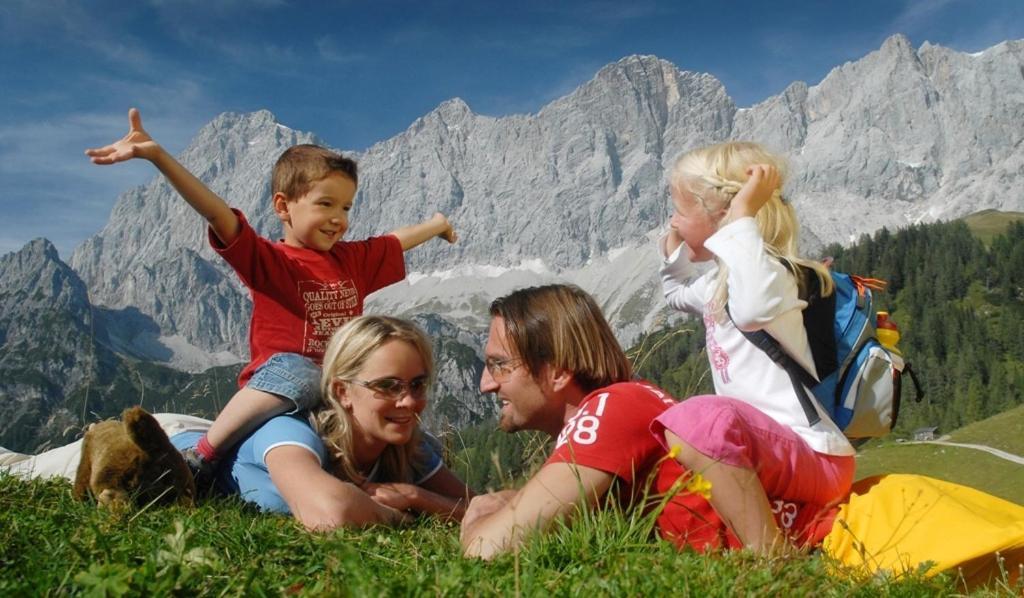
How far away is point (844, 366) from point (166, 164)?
16.1ft

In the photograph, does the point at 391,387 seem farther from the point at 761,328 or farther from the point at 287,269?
the point at 761,328

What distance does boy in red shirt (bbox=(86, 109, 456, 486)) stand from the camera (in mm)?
6168

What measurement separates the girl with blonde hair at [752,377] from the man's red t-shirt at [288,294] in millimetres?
3191

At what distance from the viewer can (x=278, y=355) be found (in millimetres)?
6480

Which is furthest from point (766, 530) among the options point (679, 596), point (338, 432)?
point (338, 432)

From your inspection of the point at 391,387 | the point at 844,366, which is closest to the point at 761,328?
the point at 844,366

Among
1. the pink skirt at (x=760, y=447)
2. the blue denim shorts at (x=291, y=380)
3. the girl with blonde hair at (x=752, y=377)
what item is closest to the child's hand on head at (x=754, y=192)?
the girl with blonde hair at (x=752, y=377)

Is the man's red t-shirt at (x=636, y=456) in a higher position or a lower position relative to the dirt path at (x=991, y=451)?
higher

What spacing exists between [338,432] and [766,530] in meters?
3.12

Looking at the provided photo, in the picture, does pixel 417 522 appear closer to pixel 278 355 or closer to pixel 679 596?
pixel 278 355

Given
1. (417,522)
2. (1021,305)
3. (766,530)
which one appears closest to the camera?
(766,530)

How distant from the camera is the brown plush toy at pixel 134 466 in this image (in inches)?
208

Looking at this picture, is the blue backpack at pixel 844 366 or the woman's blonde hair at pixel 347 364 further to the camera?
the woman's blonde hair at pixel 347 364

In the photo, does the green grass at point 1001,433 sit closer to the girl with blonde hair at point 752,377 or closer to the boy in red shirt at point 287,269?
the girl with blonde hair at point 752,377
